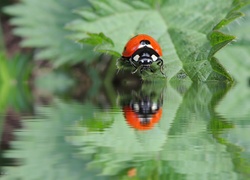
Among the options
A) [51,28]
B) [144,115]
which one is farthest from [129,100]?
[51,28]

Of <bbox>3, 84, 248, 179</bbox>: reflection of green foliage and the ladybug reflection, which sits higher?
the ladybug reflection

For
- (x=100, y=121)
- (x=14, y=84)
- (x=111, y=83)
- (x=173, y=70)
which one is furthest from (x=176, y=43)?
(x=14, y=84)

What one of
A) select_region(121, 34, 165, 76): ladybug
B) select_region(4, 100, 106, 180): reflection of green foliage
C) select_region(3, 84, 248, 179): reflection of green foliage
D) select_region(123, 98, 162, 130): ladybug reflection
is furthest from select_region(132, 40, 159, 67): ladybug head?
select_region(4, 100, 106, 180): reflection of green foliage

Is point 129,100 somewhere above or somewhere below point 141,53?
below

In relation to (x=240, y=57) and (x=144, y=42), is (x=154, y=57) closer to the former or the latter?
(x=144, y=42)

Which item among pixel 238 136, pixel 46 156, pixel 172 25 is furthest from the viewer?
pixel 172 25

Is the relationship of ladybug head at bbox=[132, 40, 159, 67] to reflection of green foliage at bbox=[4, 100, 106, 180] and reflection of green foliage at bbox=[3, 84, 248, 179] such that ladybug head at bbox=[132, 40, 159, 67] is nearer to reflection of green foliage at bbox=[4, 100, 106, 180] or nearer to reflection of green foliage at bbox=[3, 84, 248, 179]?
reflection of green foliage at bbox=[3, 84, 248, 179]

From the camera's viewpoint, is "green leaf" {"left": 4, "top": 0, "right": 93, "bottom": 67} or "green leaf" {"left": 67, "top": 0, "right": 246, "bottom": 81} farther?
"green leaf" {"left": 4, "top": 0, "right": 93, "bottom": 67}
